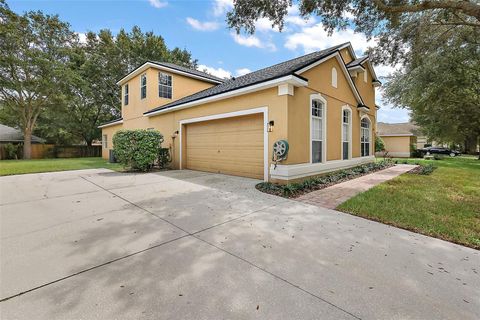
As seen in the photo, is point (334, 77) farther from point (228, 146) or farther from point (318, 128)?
point (228, 146)

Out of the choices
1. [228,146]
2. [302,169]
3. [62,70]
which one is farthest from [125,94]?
[302,169]

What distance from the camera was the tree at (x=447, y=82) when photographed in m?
12.3

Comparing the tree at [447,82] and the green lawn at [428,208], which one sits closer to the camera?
the green lawn at [428,208]

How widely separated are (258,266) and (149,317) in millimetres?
1285

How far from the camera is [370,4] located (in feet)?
24.0

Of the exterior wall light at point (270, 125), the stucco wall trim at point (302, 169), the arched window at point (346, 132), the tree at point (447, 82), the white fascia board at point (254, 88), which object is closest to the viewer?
the white fascia board at point (254, 88)

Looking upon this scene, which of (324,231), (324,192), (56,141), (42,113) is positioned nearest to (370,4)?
(324,192)

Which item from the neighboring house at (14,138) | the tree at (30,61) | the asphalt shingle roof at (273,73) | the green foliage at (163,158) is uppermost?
the tree at (30,61)

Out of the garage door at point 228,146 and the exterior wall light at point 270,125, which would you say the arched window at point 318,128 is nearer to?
the exterior wall light at point 270,125

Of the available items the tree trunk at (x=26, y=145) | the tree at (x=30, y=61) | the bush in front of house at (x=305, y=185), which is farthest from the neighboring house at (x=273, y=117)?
the tree trunk at (x=26, y=145)

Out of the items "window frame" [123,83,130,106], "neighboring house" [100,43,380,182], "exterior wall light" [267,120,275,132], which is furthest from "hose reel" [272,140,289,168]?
"window frame" [123,83,130,106]

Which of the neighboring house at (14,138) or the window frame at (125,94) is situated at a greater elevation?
the window frame at (125,94)

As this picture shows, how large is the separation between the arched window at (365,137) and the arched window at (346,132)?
87.0 inches

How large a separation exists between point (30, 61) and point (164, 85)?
48.1 feet
